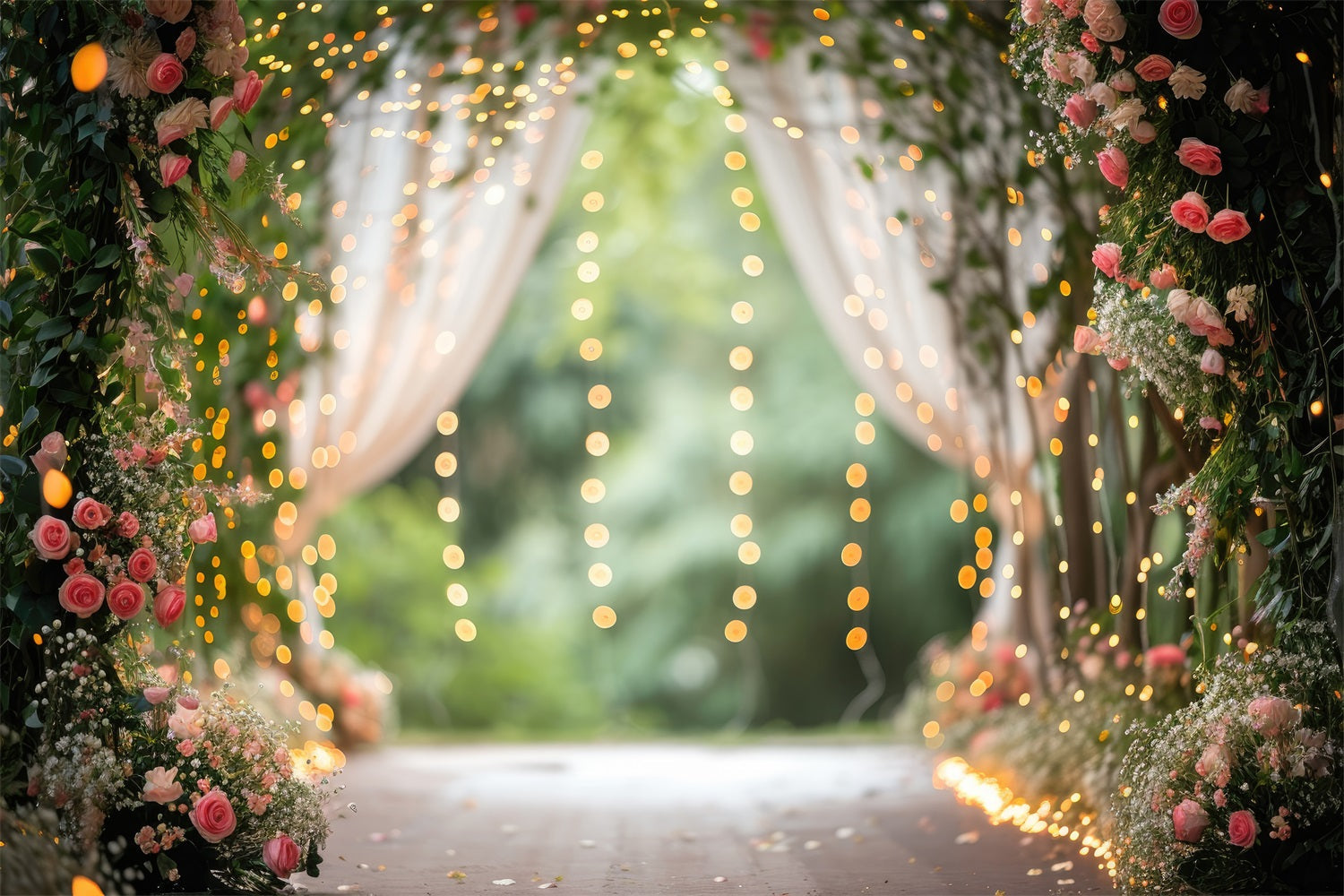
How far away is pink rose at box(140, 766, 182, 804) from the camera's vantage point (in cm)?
183

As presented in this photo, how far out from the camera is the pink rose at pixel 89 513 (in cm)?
186

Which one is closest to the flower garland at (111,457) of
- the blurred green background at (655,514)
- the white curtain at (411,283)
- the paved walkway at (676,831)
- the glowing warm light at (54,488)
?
the glowing warm light at (54,488)

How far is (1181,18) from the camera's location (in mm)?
1909

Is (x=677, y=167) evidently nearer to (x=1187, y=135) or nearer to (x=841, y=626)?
(x=841, y=626)

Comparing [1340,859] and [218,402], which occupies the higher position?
[218,402]

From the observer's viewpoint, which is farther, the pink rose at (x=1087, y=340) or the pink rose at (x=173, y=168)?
the pink rose at (x=1087, y=340)

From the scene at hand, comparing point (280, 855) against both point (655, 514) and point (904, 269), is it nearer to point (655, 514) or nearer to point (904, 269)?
point (904, 269)

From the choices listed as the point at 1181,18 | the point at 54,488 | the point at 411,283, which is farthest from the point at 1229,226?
the point at 411,283

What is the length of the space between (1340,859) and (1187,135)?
48.9 inches

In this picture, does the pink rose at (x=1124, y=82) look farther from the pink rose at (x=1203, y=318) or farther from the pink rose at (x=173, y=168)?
the pink rose at (x=173, y=168)

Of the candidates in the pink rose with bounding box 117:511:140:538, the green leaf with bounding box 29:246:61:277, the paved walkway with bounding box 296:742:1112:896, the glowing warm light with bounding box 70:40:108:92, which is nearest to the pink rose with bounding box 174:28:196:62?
the glowing warm light with bounding box 70:40:108:92

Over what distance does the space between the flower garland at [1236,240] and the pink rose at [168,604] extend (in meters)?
1.71

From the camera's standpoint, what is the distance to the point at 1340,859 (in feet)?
6.07

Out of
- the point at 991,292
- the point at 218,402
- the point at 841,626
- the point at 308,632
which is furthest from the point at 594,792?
the point at 841,626
